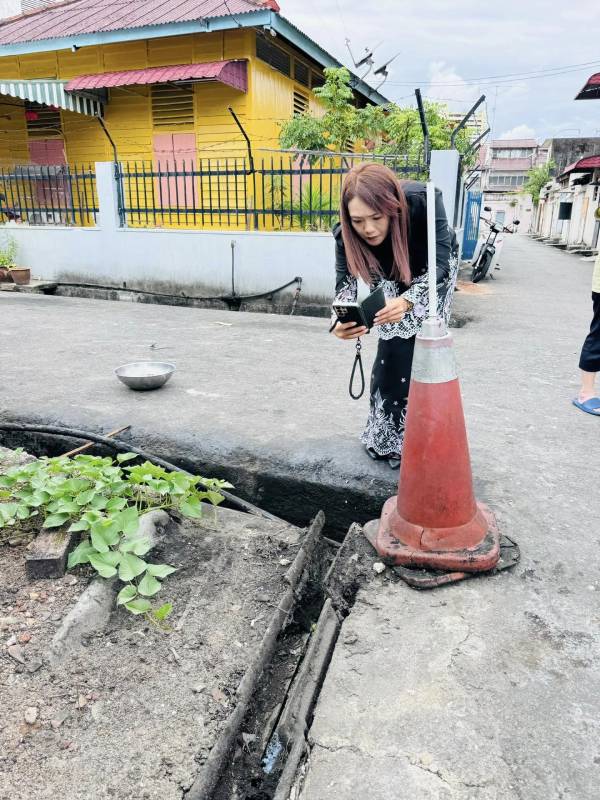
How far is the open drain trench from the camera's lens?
1530 mm

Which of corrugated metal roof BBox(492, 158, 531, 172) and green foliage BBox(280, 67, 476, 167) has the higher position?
corrugated metal roof BBox(492, 158, 531, 172)

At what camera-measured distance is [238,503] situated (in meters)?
2.87

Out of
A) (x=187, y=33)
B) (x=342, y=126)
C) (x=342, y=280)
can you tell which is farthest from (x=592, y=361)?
(x=187, y=33)

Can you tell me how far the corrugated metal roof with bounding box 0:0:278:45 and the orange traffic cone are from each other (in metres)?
9.01

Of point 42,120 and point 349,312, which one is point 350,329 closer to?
point 349,312

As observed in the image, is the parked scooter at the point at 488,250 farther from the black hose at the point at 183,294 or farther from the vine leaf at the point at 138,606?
the vine leaf at the point at 138,606

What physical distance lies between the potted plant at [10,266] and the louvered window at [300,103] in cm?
636

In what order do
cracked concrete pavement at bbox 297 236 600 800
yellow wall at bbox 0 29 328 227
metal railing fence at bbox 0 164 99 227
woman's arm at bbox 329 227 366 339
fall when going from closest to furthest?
1. cracked concrete pavement at bbox 297 236 600 800
2. woman's arm at bbox 329 227 366 339
3. metal railing fence at bbox 0 164 99 227
4. yellow wall at bbox 0 29 328 227

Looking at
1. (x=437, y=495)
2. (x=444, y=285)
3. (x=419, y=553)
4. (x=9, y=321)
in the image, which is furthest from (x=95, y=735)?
(x=9, y=321)

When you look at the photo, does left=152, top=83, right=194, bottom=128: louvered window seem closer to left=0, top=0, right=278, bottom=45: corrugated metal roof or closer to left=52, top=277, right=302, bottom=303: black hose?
left=0, top=0, right=278, bottom=45: corrugated metal roof

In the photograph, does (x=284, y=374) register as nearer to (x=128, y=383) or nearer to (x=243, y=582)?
(x=128, y=383)

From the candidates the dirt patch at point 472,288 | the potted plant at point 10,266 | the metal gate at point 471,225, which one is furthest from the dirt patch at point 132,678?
the metal gate at point 471,225

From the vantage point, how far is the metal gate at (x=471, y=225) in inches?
533

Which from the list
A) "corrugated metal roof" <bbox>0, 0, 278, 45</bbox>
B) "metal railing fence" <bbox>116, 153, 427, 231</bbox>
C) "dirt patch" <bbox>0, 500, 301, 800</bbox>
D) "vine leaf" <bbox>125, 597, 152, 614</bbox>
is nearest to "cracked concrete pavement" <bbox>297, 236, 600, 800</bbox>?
"dirt patch" <bbox>0, 500, 301, 800</bbox>
